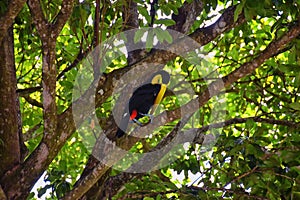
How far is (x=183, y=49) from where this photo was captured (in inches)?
142

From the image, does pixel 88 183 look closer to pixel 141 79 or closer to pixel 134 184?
pixel 134 184

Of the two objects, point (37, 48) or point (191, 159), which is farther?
point (37, 48)

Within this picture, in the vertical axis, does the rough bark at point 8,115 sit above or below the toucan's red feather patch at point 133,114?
below

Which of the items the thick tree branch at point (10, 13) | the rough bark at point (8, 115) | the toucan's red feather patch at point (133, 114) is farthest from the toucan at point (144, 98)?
the thick tree branch at point (10, 13)

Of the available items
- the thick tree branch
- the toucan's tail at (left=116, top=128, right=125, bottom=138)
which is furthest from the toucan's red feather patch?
the thick tree branch

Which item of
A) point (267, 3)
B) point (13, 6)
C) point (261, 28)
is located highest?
point (261, 28)

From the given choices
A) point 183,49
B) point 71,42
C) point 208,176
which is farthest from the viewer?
point 71,42

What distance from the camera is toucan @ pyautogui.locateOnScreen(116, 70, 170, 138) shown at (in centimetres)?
394

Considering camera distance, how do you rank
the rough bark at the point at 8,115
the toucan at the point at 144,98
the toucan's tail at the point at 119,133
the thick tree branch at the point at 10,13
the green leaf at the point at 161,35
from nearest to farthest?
the thick tree branch at the point at 10,13
the green leaf at the point at 161,35
the rough bark at the point at 8,115
the toucan's tail at the point at 119,133
the toucan at the point at 144,98

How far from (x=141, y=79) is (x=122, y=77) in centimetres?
37

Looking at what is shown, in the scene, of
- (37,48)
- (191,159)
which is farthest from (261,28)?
(37,48)

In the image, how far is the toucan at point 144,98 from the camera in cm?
394

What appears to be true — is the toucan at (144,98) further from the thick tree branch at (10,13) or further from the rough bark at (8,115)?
the thick tree branch at (10,13)

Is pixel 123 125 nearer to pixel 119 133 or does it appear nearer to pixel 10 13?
pixel 119 133
